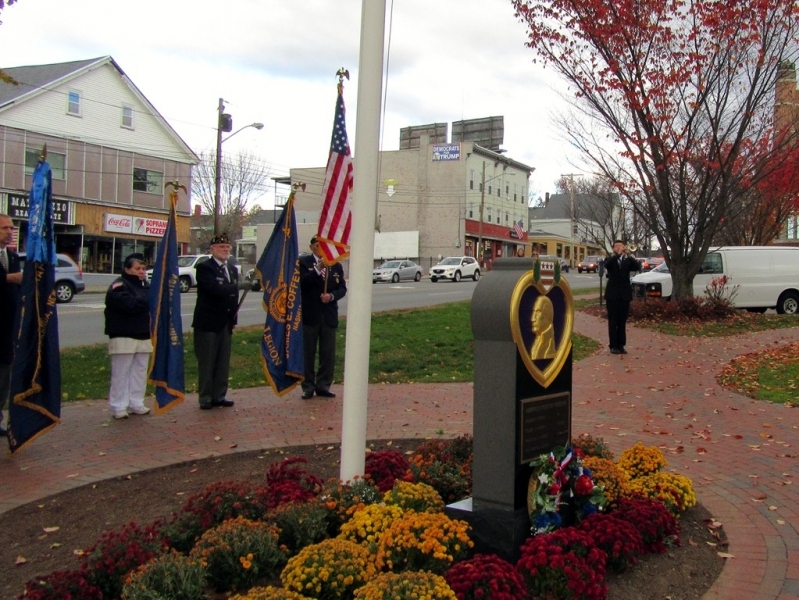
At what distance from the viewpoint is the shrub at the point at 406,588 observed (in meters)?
3.26

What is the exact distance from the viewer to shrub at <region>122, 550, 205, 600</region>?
336cm

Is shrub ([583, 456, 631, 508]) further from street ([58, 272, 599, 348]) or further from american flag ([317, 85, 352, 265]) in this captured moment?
street ([58, 272, 599, 348])

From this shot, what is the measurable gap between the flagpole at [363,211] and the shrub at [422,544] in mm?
968

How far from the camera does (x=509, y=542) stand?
4230 mm

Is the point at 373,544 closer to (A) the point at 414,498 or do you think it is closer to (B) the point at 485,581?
(A) the point at 414,498

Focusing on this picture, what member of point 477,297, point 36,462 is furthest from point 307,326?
point 477,297

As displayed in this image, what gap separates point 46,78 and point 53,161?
4161 mm

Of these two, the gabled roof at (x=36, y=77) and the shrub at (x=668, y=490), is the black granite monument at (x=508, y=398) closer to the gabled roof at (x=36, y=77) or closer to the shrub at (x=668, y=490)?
the shrub at (x=668, y=490)

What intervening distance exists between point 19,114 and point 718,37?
3245 cm

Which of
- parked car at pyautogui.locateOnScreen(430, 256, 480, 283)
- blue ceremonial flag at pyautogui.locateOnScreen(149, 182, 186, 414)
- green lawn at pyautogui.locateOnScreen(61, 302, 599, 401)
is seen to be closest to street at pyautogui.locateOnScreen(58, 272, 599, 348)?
green lawn at pyautogui.locateOnScreen(61, 302, 599, 401)

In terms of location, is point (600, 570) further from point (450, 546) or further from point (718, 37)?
point (718, 37)

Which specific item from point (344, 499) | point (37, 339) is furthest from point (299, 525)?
point (37, 339)

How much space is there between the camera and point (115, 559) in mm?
3807

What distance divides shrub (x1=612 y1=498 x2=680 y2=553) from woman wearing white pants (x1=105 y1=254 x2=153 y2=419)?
5363mm
